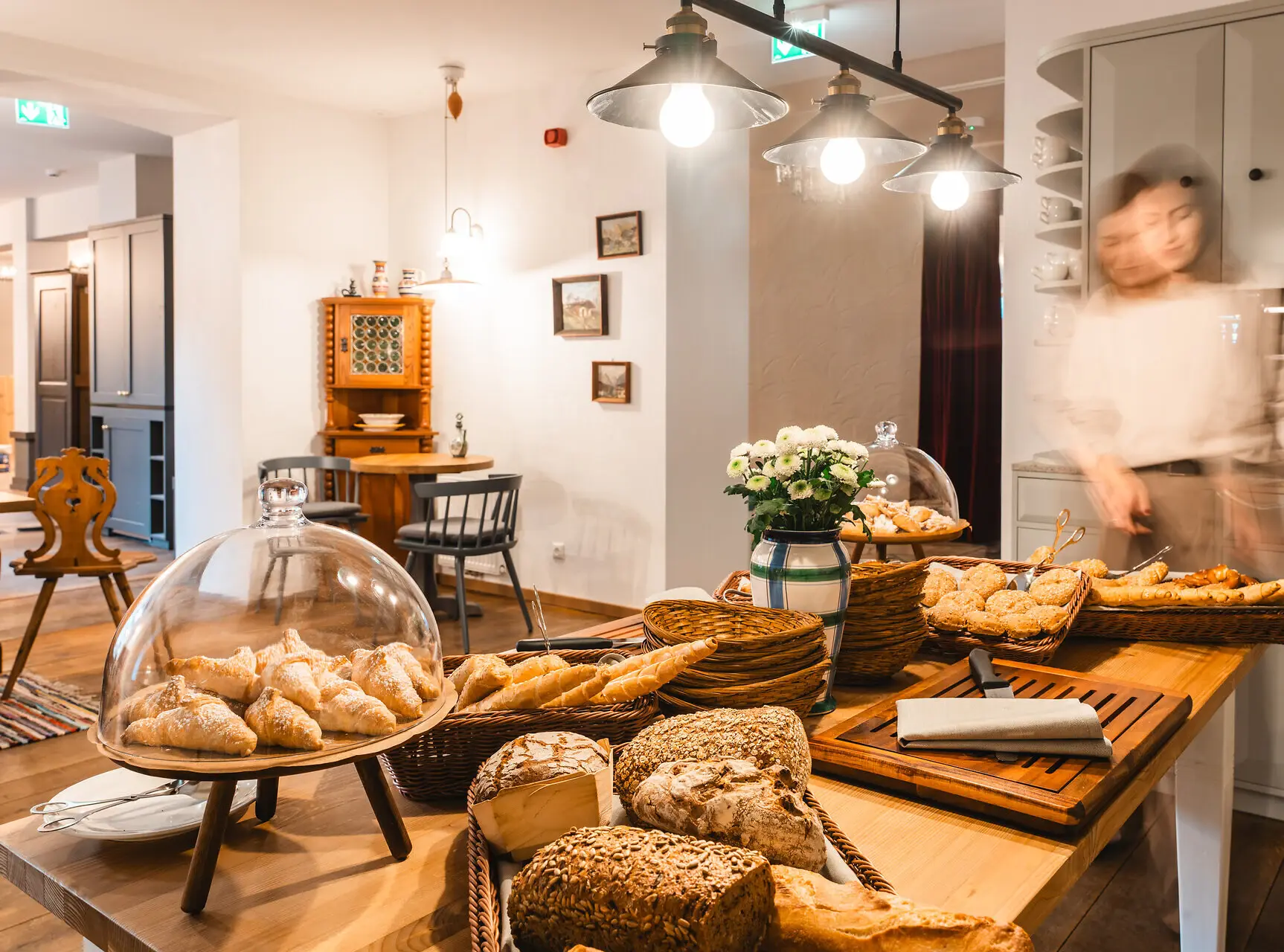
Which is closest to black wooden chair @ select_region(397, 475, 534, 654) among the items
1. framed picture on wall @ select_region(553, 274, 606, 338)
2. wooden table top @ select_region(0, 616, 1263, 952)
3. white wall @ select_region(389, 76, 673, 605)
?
white wall @ select_region(389, 76, 673, 605)

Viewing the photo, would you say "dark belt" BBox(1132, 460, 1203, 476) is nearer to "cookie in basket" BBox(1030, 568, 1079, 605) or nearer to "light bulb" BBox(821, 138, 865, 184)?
"cookie in basket" BBox(1030, 568, 1079, 605)

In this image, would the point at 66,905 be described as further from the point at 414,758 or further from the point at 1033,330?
the point at 1033,330

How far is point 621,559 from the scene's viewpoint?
5.71m

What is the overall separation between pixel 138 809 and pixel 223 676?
25 cm

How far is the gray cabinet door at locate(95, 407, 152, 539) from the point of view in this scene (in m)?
7.68

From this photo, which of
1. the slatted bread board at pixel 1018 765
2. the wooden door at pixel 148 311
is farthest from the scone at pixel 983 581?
the wooden door at pixel 148 311

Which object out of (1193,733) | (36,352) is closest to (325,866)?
(1193,733)

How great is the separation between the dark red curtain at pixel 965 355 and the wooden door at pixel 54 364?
25.3 ft

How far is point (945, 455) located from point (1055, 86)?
2.95 m

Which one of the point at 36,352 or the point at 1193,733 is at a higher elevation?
the point at 36,352

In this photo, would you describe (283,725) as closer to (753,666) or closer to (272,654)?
(272,654)

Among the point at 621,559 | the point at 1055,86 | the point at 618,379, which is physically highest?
the point at 1055,86

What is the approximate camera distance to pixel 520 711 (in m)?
1.18

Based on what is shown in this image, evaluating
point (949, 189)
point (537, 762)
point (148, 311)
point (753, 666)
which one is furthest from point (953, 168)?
point (148, 311)
